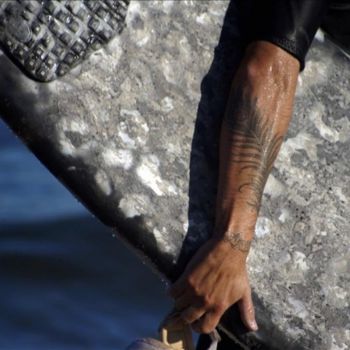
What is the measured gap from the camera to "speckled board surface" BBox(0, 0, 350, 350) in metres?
3.86

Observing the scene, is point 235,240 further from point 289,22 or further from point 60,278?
point 60,278

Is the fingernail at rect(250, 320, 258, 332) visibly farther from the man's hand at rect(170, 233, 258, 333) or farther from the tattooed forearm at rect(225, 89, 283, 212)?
the tattooed forearm at rect(225, 89, 283, 212)

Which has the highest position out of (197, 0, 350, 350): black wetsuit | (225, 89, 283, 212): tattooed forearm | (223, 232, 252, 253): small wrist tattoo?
(197, 0, 350, 350): black wetsuit

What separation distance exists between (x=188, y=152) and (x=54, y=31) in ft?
1.37

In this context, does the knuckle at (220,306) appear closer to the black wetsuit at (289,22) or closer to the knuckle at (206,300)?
the knuckle at (206,300)

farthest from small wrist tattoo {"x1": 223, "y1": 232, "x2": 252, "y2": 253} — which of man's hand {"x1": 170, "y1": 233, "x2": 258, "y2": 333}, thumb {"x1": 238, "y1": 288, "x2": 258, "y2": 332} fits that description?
thumb {"x1": 238, "y1": 288, "x2": 258, "y2": 332}

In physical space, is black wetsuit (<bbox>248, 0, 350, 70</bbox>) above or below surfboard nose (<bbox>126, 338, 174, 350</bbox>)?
above

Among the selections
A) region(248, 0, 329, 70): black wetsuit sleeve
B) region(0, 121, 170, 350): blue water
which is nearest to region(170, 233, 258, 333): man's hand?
region(248, 0, 329, 70): black wetsuit sleeve

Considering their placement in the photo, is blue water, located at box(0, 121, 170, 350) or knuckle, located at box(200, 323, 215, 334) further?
blue water, located at box(0, 121, 170, 350)

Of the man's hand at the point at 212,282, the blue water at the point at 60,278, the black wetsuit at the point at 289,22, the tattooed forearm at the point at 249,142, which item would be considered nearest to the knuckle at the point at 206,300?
the man's hand at the point at 212,282

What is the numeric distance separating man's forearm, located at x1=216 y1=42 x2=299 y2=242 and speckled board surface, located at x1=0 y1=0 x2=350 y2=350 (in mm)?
60

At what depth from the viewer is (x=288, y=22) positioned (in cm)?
385

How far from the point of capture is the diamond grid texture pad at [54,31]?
3.81 meters

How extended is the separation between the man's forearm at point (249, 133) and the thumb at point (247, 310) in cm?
13
